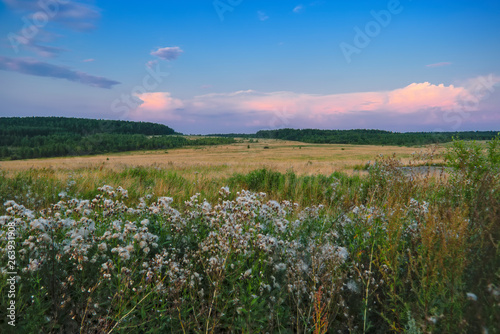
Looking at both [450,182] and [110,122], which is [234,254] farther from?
[110,122]

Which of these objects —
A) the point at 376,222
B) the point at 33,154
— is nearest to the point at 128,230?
the point at 376,222

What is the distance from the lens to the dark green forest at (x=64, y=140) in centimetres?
10934

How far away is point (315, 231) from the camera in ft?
14.5

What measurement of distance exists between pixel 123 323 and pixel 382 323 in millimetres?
2646

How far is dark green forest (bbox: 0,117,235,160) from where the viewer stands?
359 ft

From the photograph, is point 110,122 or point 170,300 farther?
point 110,122

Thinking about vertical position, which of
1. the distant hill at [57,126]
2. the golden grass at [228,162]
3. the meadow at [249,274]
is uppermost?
the distant hill at [57,126]
